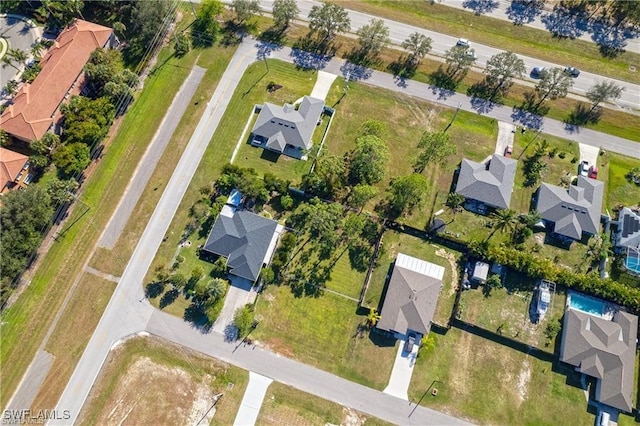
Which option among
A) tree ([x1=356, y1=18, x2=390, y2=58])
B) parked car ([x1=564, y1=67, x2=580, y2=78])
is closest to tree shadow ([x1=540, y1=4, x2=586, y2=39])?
parked car ([x1=564, y1=67, x2=580, y2=78])

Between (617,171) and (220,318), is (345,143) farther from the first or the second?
(617,171)

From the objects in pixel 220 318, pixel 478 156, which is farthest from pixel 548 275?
pixel 220 318

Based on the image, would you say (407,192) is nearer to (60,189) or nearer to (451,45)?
(451,45)

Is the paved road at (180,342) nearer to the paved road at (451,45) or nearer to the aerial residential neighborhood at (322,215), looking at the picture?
the aerial residential neighborhood at (322,215)

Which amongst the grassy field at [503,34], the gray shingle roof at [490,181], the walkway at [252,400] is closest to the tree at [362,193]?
the gray shingle roof at [490,181]

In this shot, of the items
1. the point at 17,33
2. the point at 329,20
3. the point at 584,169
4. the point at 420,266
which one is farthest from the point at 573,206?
the point at 17,33

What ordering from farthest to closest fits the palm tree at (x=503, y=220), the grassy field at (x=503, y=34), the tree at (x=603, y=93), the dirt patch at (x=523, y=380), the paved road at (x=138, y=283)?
the grassy field at (x=503, y=34) < the tree at (x=603, y=93) < the palm tree at (x=503, y=220) < the paved road at (x=138, y=283) < the dirt patch at (x=523, y=380)
